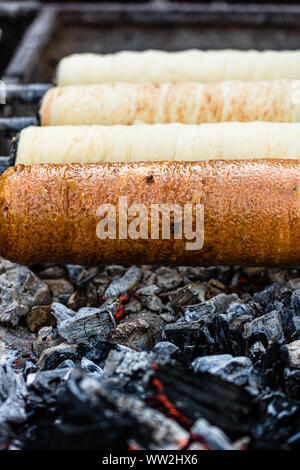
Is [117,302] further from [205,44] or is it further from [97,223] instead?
[205,44]

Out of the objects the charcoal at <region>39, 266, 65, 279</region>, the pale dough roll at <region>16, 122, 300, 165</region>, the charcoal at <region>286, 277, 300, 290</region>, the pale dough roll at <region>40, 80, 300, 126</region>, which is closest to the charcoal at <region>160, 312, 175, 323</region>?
the charcoal at <region>286, 277, 300, 290</region>

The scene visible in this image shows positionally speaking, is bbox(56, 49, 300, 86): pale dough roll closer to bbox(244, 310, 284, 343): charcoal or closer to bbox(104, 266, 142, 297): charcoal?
bbox(104, 266, 142, 297): charcoal

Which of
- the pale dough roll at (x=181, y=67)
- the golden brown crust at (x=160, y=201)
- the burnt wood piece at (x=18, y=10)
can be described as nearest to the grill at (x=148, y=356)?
the golden brown crust at (x=160, y=201)

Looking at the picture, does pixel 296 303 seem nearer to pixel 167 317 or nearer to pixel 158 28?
pixel 167 317

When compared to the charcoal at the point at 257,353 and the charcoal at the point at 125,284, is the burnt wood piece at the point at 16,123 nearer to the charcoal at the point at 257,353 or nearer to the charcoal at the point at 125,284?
the charcoal at the point at 125,284

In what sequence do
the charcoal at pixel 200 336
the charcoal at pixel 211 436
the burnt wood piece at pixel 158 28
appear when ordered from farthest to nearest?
the burnt wood piece at pixel 158 28
the charcoal at pixel 200 336
the charcoal at pixel 211 436

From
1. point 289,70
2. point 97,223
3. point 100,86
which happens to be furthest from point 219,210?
point 289,70
